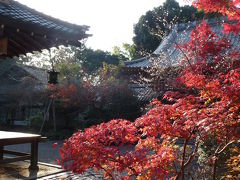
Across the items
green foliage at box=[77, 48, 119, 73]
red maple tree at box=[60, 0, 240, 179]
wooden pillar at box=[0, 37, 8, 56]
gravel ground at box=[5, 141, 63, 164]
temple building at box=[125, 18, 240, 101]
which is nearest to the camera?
red maple tree at box=[60, 0, 240, 179]

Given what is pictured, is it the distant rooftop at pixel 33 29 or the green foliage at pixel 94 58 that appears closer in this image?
the distant rooftop at pixel 33 29

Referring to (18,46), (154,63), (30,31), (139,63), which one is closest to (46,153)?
(154,63)

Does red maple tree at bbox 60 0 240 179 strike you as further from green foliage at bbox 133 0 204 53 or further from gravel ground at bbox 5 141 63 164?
green foliage at bbox 133 0 204 53

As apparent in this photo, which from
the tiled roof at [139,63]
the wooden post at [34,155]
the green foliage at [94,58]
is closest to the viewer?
the wooden post at [34,155]

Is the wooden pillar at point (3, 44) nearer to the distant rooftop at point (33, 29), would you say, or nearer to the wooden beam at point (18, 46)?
the distant rooftop at point (33, 29)

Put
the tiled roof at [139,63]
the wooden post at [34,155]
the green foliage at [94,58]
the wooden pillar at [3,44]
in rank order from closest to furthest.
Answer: the wooden pillar at [3,44], the wooden post at [34,155], the tiled roof at [139,63], the green foliage at [94,58]

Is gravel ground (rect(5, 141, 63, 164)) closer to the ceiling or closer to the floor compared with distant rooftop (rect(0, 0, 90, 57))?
closer to the floor

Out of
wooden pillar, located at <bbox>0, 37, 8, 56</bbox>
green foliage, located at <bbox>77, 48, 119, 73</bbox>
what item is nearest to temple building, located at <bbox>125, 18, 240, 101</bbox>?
wooden pillar, located at <bbox>0, 37, 8, 56</bbox>

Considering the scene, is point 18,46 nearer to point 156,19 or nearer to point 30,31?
point 30,31

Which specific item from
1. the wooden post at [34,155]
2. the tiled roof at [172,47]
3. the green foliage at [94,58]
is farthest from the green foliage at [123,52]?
the wooden post at [34,155]

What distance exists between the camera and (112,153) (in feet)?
12.5

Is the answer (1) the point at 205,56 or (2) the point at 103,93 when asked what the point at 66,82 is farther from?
(1) the point at 205,56

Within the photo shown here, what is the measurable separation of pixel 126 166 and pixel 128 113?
12.1 m

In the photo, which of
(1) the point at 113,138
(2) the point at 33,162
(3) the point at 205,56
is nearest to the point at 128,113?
(3) the point at 205,56
